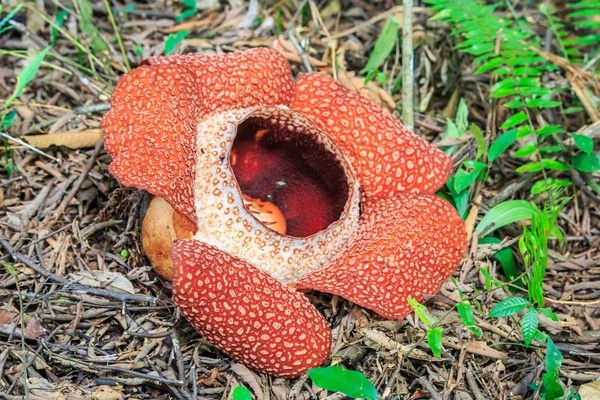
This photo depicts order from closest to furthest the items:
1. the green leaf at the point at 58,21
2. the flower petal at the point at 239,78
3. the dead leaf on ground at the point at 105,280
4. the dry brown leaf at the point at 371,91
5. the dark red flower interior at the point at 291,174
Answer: the dead leaf on ground at the point at 105,280, the flower petal at the point at 239,78, the dark red flower interior at the point at 291,174, the dry brown leaf at the point at 371,91, the green leaf at the point at 58,21

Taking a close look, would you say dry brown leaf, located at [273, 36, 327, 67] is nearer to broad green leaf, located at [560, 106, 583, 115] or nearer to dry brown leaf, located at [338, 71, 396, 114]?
dry brown leaf, located at [338, 71, 396, 114]

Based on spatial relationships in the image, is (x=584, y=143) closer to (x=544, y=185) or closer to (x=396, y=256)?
(x=544, y=185)

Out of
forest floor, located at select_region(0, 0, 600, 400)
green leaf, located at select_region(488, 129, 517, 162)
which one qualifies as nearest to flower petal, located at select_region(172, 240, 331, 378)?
forest floor, located at select_region(0, 0, 600, 400)

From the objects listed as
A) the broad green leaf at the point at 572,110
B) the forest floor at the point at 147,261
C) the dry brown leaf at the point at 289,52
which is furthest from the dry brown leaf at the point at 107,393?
the broad green leaf at the point at 572,110

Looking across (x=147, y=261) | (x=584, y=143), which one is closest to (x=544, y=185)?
(x=584, y=143)

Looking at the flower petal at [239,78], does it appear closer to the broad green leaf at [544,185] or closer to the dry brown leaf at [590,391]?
the broad green leaf at [544,185]

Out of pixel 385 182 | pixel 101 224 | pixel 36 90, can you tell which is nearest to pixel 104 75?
pixel 36 90

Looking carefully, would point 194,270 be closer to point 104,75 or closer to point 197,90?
point 197,90
